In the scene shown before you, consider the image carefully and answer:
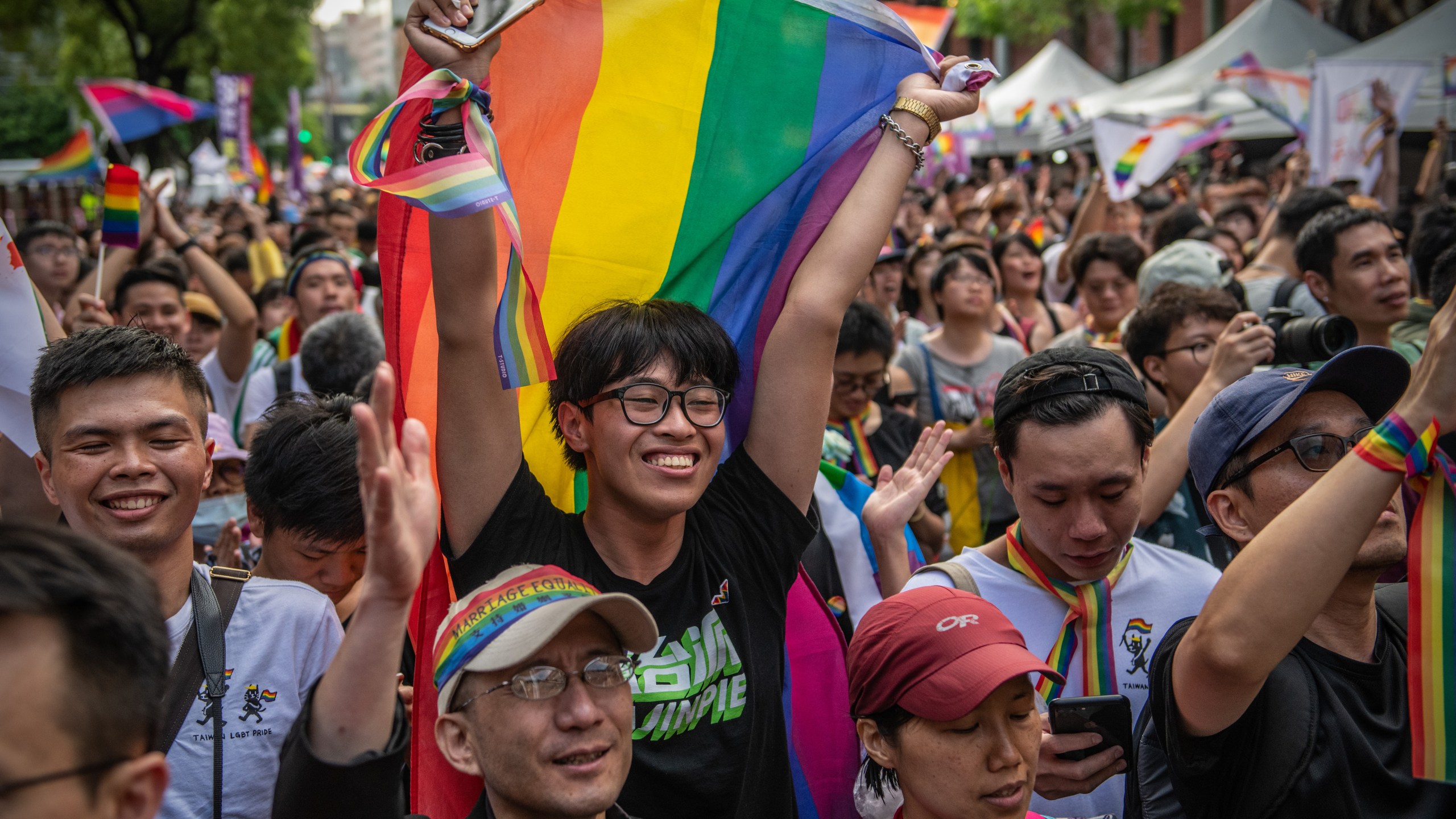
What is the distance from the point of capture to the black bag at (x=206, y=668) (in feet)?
6.43

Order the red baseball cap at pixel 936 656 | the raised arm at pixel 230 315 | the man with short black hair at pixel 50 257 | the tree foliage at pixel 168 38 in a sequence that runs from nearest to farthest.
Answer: the red baseball cap at pixel 936 656
the raised arm at pixel 230 315
the man with short black hair at pixel 50 257
the tree foliage at pixel 168 38

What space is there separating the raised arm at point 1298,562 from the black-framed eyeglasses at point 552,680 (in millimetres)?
893

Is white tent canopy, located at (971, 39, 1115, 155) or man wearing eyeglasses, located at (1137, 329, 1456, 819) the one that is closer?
man wearing eyeglasses, located at (1137, 329, 1456, 819)

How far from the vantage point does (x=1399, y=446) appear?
167cm

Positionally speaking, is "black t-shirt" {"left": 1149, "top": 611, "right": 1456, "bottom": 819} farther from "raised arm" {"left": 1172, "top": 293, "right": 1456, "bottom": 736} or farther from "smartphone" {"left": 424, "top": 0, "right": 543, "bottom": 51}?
"smartphone" {"left": 424, "top": 0, "right": 543, "bottom": 51}

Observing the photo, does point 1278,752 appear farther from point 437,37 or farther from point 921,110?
point 437,37

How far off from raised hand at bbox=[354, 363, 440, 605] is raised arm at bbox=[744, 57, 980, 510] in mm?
859

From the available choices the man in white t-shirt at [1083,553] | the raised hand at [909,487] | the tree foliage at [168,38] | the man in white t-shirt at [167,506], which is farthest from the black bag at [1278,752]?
the tree foliage at [168,38]

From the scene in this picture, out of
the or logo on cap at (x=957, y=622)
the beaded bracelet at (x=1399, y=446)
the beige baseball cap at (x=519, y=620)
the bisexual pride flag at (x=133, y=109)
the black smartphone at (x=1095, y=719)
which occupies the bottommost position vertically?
the black smartphone at (x=1095, y=719)

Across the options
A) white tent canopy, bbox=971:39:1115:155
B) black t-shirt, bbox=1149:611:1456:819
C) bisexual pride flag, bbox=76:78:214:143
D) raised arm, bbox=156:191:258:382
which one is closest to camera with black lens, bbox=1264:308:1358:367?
black t-shirt, bbox=1149:611:1456:819

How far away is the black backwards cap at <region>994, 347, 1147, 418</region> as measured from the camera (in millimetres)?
2404

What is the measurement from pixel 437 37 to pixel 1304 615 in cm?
168

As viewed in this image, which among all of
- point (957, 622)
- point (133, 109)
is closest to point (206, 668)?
point (957, 622)

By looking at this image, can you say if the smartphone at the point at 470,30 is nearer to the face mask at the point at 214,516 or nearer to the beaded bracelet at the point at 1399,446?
the beaded bracelet at the point at 1399,446
